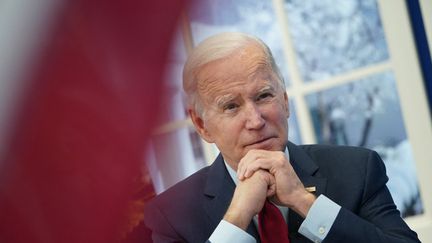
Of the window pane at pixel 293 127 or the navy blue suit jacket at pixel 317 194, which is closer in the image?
the navy blue suit jacket at pixel 317 194

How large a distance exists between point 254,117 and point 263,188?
0.12m

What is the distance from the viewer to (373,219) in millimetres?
1016

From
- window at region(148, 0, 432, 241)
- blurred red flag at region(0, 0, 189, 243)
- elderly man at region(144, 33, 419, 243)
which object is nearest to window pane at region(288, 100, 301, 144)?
window at region(148, 0, 432, 241)

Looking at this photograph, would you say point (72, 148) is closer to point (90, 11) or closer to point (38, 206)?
point (38, 206)

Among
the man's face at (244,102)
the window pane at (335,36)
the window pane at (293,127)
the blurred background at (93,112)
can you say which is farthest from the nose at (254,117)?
the window pane at (335,36)

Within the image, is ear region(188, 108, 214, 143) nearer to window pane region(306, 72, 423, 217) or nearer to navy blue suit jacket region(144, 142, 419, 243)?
navy blue suit jacket region(144, 142, 419, 243)

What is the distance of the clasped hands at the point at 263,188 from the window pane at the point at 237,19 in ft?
0.68

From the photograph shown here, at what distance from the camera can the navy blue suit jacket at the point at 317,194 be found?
0.96 metres

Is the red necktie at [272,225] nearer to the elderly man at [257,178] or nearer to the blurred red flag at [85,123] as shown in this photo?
the elderly man at [257,178]

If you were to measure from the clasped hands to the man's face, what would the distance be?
17 millimetres

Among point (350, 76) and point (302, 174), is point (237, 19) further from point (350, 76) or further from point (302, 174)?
point (350, 76)

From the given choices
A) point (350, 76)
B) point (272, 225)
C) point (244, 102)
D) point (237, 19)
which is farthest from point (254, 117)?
point (350, 76)

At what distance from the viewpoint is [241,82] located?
2.84ft

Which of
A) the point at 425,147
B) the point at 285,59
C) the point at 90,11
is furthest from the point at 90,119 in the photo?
the point at 425,147
